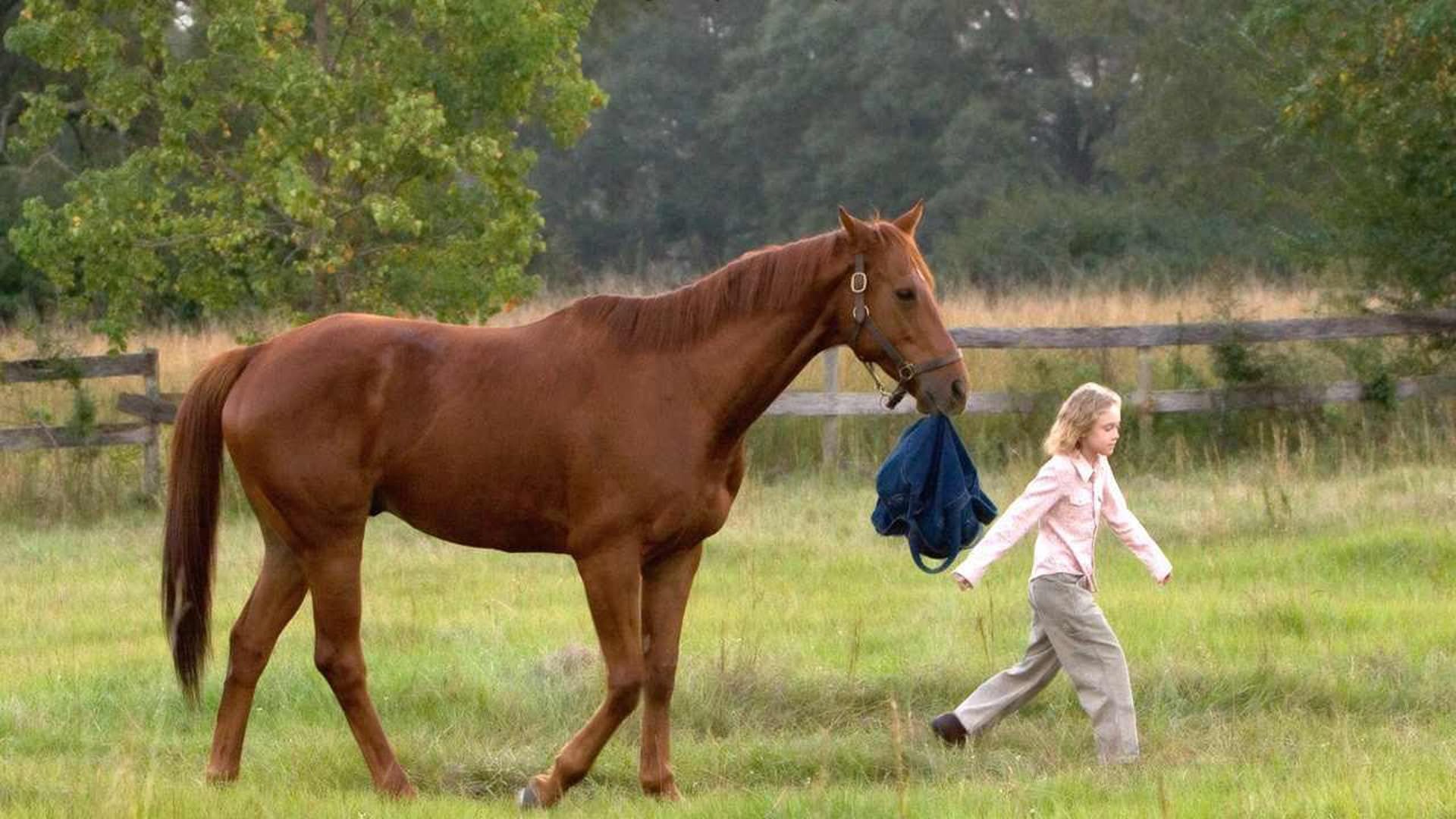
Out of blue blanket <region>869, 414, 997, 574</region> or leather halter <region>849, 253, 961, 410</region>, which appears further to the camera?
blue blanket <region>869, 414, 997, 574</region>

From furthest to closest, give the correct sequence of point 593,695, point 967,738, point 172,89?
point 172,89, point 593,695, point 967,738

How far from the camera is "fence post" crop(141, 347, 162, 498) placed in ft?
54.1

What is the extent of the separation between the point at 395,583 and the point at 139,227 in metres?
5.78

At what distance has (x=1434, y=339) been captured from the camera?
18281mm

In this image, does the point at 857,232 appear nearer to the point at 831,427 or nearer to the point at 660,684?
the point at 660,684

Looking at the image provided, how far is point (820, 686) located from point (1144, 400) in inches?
362

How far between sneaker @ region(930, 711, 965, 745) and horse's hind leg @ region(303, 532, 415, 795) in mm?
2115

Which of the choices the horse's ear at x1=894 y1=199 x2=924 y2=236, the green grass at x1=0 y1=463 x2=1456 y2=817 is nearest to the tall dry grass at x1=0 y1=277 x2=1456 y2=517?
Answer: the green grass at x1=0 y1=463 x2=1456 y2=817

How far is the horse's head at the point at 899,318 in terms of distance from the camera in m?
6.67

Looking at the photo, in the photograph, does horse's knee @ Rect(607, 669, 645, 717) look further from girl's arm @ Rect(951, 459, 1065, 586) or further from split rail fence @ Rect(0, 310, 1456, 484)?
split rail fence @ Rect(0, 310, 1456, 484)

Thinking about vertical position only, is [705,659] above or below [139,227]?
below

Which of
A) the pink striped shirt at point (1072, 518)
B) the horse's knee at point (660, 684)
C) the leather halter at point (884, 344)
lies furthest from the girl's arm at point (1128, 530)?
the horse's knee at point (660, 684)

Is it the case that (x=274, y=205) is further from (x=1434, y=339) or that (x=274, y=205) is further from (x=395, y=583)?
(x=1434, y=339)

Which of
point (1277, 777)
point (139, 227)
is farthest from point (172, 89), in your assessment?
point (1277, 777)
